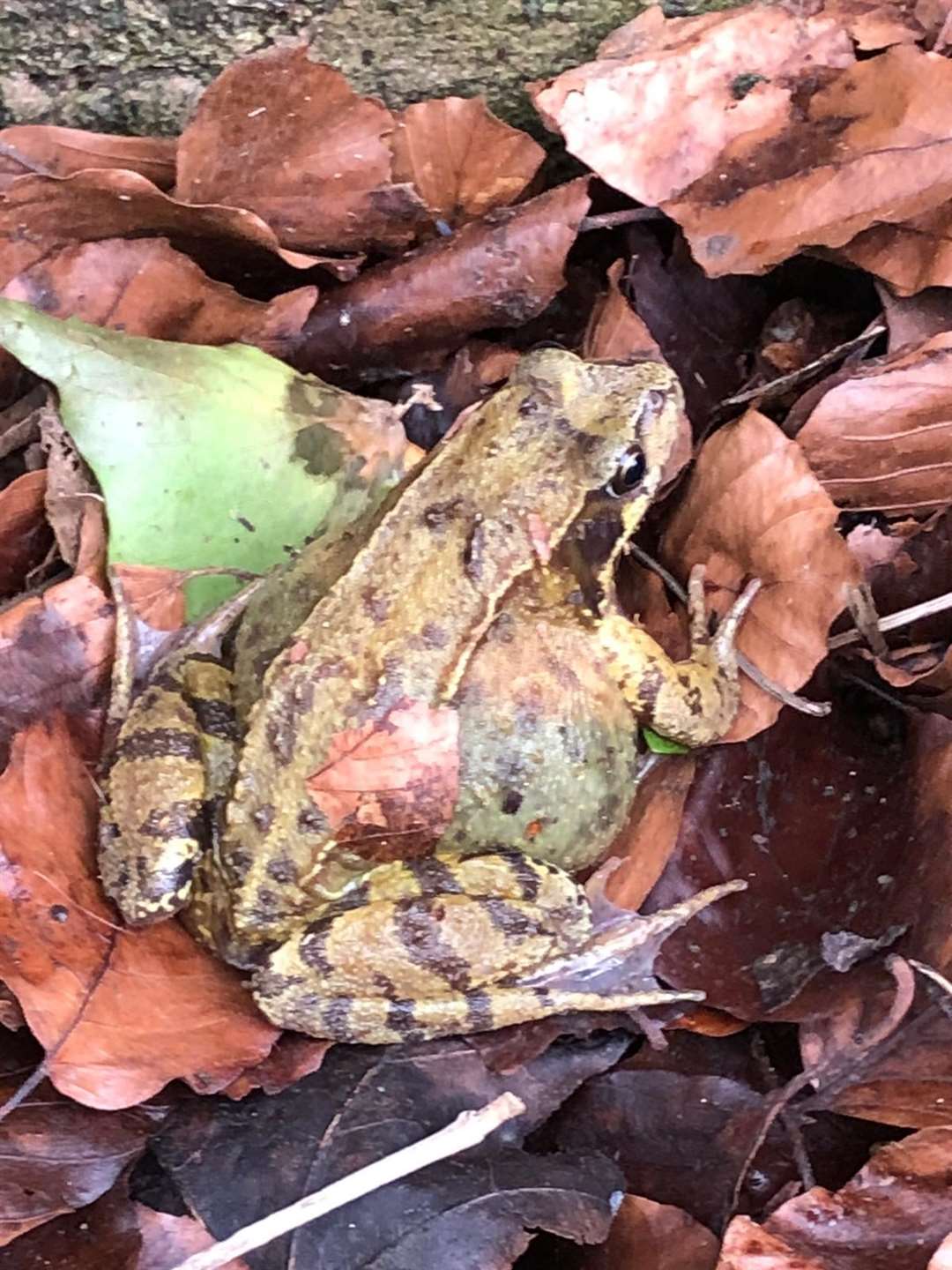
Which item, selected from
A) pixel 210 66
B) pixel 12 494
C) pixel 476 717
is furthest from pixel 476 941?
pixel 210 66

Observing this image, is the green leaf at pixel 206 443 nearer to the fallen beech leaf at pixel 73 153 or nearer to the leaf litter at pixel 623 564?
the leaf litter at pixel 623 564

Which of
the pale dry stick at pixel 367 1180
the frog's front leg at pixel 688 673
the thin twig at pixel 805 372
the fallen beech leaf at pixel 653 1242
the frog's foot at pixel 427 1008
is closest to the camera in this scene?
the pale dry stick at pixel 367 1180

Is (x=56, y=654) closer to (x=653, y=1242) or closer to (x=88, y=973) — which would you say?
(x=88, y=973)

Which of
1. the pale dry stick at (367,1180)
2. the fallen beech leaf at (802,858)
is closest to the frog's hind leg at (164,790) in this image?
the pale dry stick at (367,1180)

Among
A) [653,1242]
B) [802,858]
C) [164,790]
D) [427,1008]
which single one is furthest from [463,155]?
[653,1242]

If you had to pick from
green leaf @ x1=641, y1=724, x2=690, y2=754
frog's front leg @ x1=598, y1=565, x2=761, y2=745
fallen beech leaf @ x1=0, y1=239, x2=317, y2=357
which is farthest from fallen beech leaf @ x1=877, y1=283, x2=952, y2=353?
fallen beech leaf @ x1=0, y1=239, x2=317, y2=357

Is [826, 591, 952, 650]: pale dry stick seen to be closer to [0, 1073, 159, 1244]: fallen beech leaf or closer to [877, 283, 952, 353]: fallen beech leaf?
[877, 283, 952, 353]: fallen beech leaf

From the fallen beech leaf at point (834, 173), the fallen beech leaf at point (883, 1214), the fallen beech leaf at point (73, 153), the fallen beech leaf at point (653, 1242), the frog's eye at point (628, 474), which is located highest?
the fallen beech leaf at point (73, 153)
